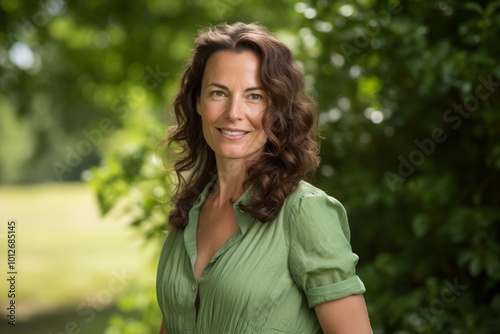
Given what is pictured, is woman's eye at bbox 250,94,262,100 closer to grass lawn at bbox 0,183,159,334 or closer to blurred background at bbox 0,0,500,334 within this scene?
blurred background at bbox 0,0,500,334

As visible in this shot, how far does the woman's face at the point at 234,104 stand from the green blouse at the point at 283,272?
0.20 metres

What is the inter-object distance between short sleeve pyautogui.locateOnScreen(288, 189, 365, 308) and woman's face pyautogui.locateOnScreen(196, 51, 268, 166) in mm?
275

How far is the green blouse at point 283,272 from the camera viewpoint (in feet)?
5.79

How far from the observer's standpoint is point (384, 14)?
9.99 ft

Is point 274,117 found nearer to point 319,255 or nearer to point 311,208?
point 311,208

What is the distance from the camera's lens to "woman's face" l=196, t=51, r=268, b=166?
6.39ft

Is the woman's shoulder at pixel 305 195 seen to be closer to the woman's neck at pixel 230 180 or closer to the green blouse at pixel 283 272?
the green blouse at pixel 283 272

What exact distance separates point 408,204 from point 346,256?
152 cm

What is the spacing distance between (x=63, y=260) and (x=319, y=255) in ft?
39.2

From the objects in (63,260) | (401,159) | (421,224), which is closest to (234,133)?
(421,224)

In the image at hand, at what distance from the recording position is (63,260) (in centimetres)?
1310

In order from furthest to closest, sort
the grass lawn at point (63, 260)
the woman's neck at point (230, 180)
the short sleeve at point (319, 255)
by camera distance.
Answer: the grass lawn at point (63, 260) → the woman's neck at point (230, 180) → the short sleeve at point (319, 255)

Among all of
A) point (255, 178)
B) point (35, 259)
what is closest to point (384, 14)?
point (255, 178)

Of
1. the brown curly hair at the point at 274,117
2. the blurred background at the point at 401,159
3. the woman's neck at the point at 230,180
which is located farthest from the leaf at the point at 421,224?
the woman's neck at the point at 230,180
